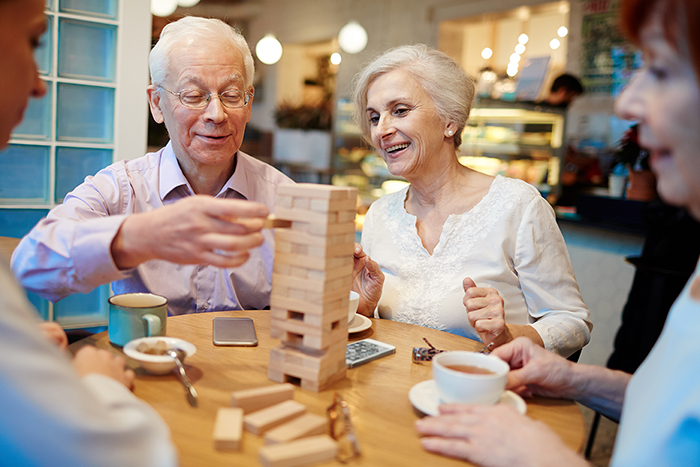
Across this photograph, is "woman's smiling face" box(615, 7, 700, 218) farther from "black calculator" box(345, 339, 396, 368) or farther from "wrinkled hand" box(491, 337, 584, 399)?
"black calculator" box(345, 339, 396, 368)

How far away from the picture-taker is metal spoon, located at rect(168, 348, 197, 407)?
101 centimetres

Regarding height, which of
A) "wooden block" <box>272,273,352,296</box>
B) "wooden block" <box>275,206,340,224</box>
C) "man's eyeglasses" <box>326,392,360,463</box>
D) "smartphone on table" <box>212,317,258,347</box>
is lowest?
"smartphone on table" <box>212,317,258,347</box>

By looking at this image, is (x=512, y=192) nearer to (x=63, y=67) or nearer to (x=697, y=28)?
(x=697, y=28)

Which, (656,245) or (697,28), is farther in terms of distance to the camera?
(656,245)

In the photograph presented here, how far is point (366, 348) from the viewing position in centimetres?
136

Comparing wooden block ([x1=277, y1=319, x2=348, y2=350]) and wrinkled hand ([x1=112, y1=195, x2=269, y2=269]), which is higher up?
wrinkled hand ([x1=112, y1=195, x2=269, y2=269])

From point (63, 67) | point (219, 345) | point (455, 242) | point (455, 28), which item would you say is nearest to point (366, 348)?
point (219, 345)

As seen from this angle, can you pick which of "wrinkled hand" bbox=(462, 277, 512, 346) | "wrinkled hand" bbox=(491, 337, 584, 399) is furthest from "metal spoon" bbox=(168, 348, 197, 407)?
"wrinkled hand" bbox=(462, 277, 512, 346)

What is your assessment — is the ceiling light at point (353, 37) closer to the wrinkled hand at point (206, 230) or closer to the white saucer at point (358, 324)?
the white saucer at point (358, 324)

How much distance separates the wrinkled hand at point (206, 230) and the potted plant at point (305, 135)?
7247 millimetres

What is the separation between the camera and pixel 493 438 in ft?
2.86

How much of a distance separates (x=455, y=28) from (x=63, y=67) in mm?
5840

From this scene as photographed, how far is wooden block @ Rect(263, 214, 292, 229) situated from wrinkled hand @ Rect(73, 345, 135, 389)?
1.25 ft

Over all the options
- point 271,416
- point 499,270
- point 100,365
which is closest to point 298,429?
point 271,416
